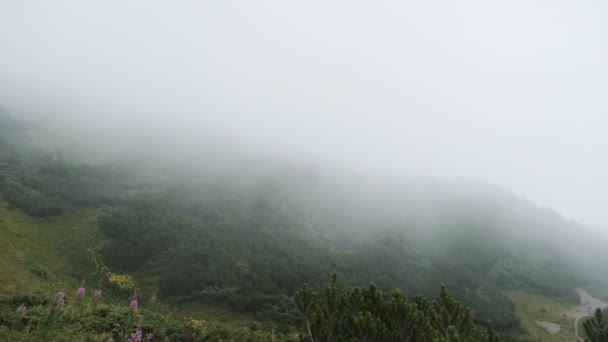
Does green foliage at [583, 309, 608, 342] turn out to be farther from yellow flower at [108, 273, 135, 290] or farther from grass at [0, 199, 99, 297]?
yellow flower at [108, 273, 135, 290]

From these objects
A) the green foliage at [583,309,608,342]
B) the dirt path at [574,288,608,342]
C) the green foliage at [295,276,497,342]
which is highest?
the green foliage at [583,309,608,342]

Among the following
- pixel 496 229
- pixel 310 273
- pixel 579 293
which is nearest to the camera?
pixel 310 273

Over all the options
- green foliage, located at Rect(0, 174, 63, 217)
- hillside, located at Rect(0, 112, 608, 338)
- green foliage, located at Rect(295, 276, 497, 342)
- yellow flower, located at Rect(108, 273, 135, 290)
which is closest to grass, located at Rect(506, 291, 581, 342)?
hillside, located at Rect(0, 112, 608, 338)

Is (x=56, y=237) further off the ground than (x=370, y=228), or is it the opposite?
(x=56, y=237)

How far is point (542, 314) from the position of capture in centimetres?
7038

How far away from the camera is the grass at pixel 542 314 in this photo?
57375mm

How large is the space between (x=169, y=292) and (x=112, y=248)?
978 centimetres

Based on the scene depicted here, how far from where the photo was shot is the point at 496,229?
127562 mm

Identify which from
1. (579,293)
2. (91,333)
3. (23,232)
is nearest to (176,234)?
(23,232)

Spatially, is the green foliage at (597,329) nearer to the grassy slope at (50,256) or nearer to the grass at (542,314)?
the grassy slope at (50,256)

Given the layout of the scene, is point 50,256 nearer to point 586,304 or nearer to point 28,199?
point 28,199

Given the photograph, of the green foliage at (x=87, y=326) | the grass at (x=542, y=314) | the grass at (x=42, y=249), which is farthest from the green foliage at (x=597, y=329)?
the grass at (x=542, y=314)

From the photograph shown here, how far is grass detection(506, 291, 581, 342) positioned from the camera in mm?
57375

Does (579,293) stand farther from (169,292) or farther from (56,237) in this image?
(56,237)
